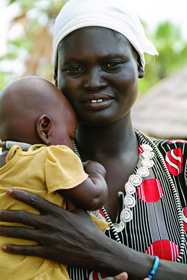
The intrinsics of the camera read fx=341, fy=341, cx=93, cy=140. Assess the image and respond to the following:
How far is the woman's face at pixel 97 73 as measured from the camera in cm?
190

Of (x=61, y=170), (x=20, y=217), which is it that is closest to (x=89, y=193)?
(x=61, y=170)

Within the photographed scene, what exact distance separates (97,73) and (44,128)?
45cm

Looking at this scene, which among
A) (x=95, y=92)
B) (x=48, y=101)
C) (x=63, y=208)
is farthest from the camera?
(x=95, y=92)

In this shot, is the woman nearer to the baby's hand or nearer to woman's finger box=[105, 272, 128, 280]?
woman's finger box=[105, 272, 128, 280]

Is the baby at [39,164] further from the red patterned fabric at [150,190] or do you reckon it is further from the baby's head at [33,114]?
the red patterned fabric at [150,190]

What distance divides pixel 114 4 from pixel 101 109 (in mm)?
657

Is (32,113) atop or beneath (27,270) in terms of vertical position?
atop

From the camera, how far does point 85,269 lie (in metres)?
1.79

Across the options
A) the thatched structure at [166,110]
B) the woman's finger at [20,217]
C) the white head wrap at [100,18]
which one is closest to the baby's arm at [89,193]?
the woman's finger at [20,217]

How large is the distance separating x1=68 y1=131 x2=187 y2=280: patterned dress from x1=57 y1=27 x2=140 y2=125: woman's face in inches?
18.8

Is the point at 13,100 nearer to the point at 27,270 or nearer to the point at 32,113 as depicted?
the point at 32,113

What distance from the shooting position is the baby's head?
1690 millimetres

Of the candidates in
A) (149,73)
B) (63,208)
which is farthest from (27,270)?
(149,73)

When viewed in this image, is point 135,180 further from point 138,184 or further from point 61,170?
point 61,170
